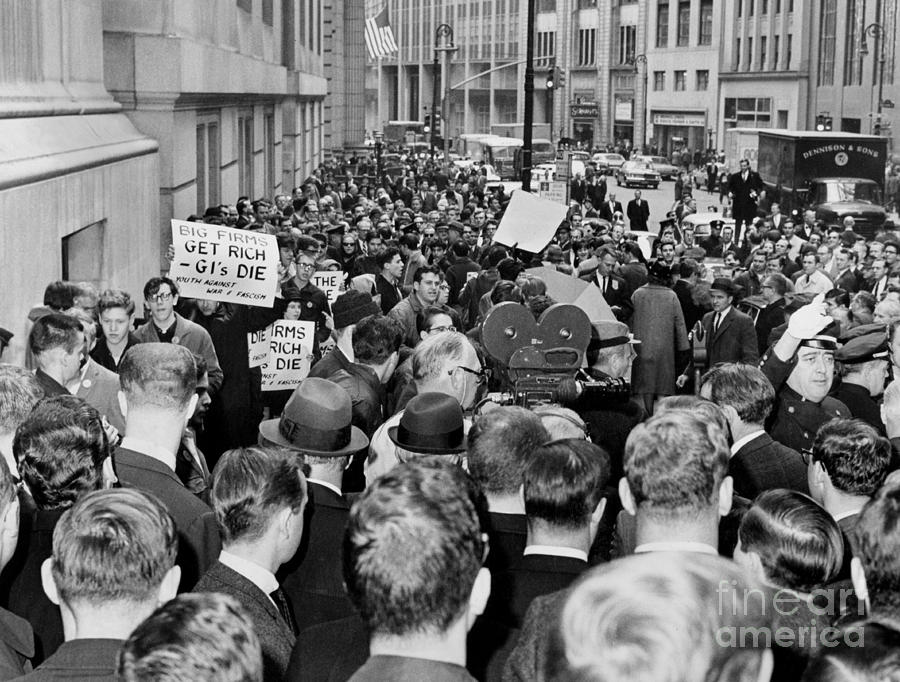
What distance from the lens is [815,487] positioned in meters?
5.46

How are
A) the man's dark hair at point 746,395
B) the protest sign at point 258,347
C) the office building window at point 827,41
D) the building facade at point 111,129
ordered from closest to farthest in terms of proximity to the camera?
the man's dark hair at point 746,395, the protest sign at point 258,347, the building facade at point 111,129, the office building window at point 827,41

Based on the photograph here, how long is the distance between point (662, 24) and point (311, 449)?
3484 inches

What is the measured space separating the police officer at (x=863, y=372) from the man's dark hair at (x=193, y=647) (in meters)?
5.89

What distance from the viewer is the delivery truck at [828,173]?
3547 centimetres

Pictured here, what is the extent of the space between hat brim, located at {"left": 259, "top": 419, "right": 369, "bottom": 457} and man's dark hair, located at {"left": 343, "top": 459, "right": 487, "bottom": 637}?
200cm

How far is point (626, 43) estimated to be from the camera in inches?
3748

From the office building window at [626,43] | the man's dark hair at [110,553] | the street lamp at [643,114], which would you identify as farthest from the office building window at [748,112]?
the man's dark hair at [110,553]

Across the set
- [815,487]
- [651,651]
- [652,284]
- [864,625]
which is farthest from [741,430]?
[652,284]

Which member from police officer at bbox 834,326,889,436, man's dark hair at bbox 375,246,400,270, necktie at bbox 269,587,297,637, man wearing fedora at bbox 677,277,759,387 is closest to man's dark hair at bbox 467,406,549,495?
necktie at bbox 269,587,297,637

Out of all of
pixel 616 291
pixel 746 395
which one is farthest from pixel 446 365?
pixel 616 291

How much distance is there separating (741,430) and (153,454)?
2804 millimetres

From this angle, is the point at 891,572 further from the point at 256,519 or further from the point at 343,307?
the point at 343,307

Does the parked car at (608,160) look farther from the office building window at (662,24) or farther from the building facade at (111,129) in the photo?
the building facade at (111,129)

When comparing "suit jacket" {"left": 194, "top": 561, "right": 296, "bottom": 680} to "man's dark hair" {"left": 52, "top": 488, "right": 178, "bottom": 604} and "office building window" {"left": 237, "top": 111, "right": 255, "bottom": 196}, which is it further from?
"office building window" {"left": 237, "top": 111, "right": 255, "bottom": 196}
